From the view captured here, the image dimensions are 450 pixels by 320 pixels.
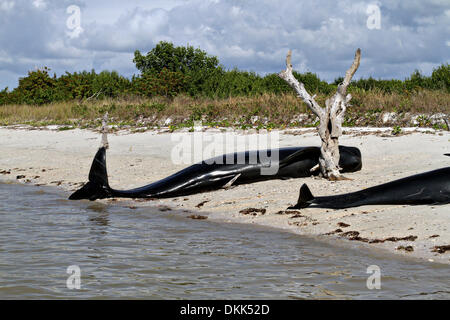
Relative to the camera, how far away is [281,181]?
11.5 metres

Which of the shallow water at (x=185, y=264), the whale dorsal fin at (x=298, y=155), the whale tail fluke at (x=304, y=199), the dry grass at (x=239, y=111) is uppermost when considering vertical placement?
the dry grass at (x=239, y=111)

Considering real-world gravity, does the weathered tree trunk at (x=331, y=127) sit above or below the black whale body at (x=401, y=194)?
above

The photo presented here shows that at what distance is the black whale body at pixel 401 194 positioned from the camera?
870cm

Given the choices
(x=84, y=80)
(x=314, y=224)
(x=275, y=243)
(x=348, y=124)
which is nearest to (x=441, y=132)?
(x=348, y=124)

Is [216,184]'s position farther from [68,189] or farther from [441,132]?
[441,132]

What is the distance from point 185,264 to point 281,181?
5.03 metres

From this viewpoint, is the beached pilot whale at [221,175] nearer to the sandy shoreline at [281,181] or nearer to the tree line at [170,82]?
the sandy shoreline at [281,181]

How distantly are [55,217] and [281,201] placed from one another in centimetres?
397

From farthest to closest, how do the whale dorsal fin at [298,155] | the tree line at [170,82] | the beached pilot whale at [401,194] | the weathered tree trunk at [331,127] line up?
1. the tree line at [170,82]
2. the whale dorsal fin at [298,155]
3. the weathered tree trunk at [331,127]
4. the beached pilot whale at [401,194]

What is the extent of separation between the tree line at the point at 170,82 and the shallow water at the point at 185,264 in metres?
18.3

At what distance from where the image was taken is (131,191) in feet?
38.3

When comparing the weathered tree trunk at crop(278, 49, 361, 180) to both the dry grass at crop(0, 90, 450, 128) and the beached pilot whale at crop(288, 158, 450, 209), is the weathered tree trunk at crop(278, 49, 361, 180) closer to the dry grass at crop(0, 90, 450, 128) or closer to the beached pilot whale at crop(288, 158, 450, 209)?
the beached pilot whale at crop(288, 158, 450, 209)

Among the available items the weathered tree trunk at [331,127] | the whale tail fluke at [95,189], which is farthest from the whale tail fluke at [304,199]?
the whale tail fluke at [95,189]

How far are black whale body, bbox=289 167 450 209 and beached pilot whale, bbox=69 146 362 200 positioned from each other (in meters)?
2.37
